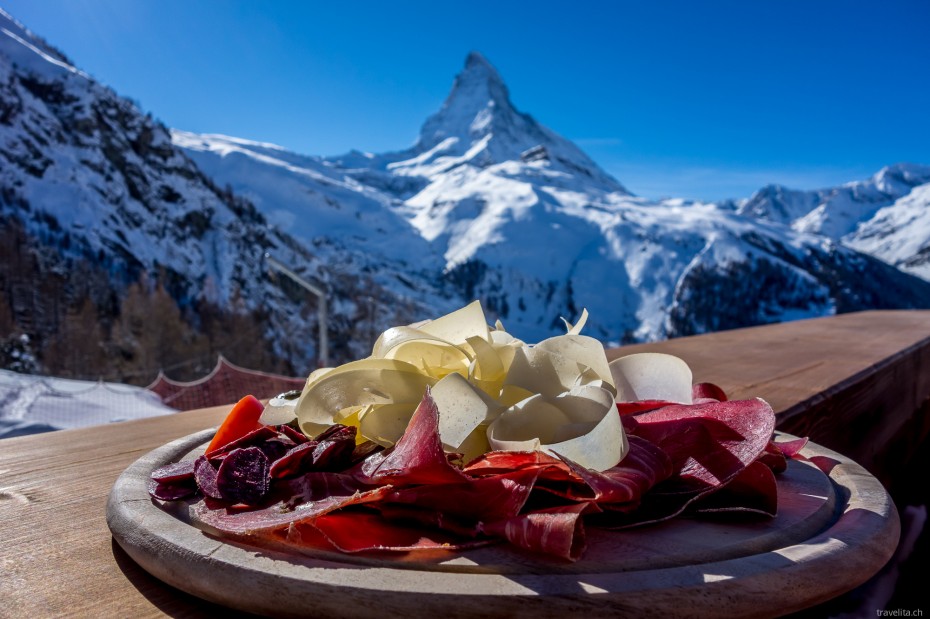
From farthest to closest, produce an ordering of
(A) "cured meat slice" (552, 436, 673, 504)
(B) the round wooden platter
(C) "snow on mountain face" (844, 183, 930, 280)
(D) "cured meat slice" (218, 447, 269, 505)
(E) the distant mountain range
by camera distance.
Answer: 1. (C) "snow on mountain face" (844, 183, 930, 280)
2. (E) the distant mountain range
3. (D) "cured meat slice" (218, 447, 269, 505)
4. (A) "cured meat slice" (552, 436, 673, 504)
5. (B) the round wooden platter

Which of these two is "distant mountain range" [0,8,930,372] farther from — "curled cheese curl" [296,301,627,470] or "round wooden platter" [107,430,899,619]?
"round wooden platter" [107,430,899,619]

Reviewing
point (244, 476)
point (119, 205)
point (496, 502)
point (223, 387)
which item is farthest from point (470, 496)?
point (119, 205)

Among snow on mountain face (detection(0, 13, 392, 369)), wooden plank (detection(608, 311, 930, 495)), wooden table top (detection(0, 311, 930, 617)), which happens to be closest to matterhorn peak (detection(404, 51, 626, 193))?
snow on mountain face (detection(0, 13, 392, 369))

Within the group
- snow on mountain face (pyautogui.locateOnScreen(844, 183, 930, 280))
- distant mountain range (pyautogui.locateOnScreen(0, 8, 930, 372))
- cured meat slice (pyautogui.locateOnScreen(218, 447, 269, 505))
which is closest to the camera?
cured meat slice (pyautogui.locateOnScreen(218, 447, 269, 505))

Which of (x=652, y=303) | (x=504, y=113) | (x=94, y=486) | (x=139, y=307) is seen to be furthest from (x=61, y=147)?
(x=504, y=113)

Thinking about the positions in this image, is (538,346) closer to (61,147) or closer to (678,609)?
(678,609)

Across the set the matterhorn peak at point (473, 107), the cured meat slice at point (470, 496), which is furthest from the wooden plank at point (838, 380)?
the matterhorn peak at point (473, 107)

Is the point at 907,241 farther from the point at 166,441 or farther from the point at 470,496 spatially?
the point at 470,496

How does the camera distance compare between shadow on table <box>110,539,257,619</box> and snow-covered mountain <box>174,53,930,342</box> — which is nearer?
shadow on table <box>110,539,257,619</box>
